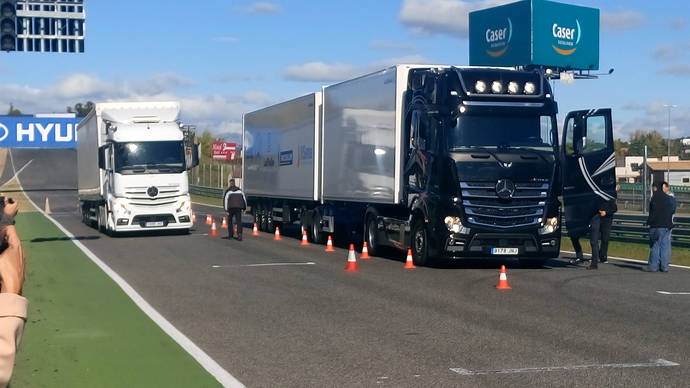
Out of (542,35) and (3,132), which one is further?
(3,132)

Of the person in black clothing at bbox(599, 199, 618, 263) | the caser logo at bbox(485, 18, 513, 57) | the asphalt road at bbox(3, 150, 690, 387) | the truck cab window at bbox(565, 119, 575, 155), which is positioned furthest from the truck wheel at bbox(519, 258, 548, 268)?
the caser logo at bbox(485, 18, 513, 57)

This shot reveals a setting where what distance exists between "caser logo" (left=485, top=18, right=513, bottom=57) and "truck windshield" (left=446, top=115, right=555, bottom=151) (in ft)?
144

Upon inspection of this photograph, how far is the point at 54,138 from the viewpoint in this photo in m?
85.9

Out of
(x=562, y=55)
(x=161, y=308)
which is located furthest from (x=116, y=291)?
(x=562, y=55)

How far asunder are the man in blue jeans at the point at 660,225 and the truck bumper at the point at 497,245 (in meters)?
1.85

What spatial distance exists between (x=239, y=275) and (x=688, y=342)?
30.2 ft

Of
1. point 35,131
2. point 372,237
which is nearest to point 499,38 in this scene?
point 35,131

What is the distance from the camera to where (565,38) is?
61.8 m

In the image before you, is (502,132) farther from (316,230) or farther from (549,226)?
(316,230)

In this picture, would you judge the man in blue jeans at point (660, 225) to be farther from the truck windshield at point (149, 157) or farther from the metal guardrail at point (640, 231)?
the truck windshield at point (149, 157)

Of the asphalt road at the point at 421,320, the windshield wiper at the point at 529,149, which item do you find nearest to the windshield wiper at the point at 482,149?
the windshield wiper at the point at 529,149

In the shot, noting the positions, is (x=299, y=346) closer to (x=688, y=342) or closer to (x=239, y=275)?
(x=688, y=342)

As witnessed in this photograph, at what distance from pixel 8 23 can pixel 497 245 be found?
10441 mm

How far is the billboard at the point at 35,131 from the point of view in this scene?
85.3m
